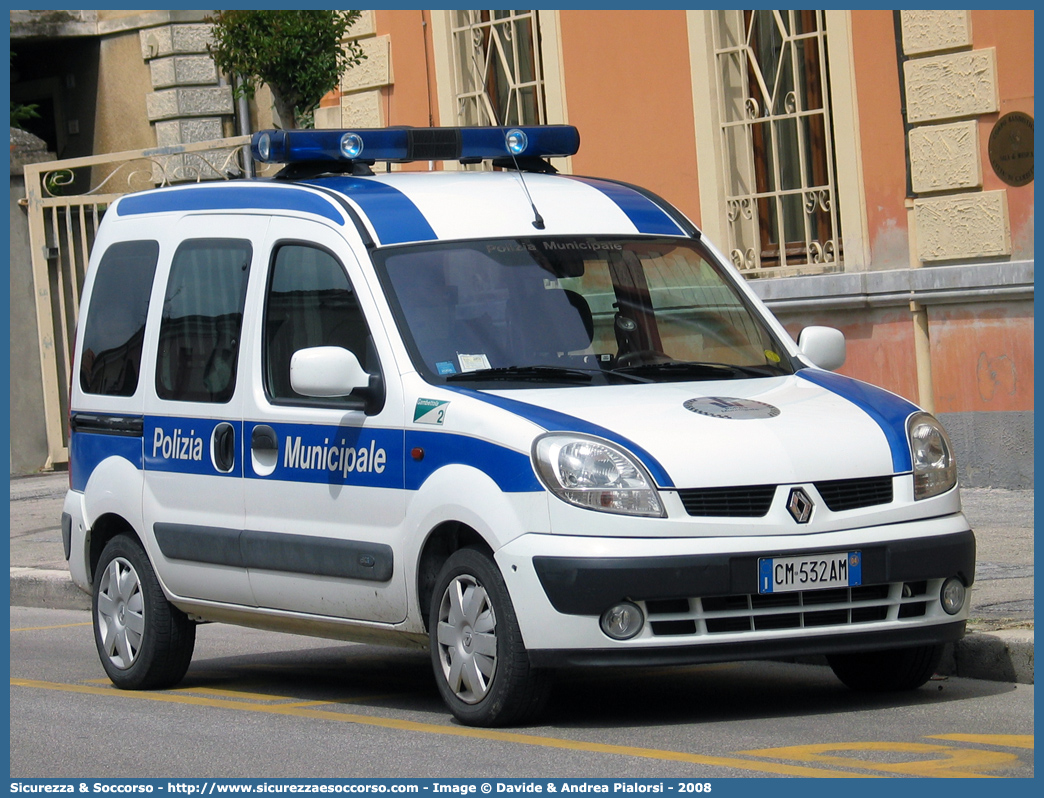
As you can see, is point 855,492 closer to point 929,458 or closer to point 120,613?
point 929,458

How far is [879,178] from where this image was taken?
13398 mm

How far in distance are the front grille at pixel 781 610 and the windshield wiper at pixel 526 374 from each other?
105cm

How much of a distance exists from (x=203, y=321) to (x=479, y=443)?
2.08 m

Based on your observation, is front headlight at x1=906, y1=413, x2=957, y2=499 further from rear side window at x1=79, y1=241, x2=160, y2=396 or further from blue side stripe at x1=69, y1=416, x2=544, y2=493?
rear side window at x1=79, y1=241, x2=160, y2=396

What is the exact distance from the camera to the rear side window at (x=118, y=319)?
28.9 ft

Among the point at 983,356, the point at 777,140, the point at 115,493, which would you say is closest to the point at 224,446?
the point at 115,493

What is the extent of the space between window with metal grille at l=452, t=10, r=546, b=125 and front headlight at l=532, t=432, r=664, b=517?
9.85 meters

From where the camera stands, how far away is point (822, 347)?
788 cm

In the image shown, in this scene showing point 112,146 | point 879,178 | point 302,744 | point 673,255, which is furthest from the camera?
point 112,146

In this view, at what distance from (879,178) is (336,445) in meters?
6.93

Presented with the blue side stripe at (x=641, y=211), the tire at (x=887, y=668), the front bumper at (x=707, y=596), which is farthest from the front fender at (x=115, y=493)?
the tire at (x=887, y=668)

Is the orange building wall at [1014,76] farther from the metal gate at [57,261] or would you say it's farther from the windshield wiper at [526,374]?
the metal gate at [57,261]
